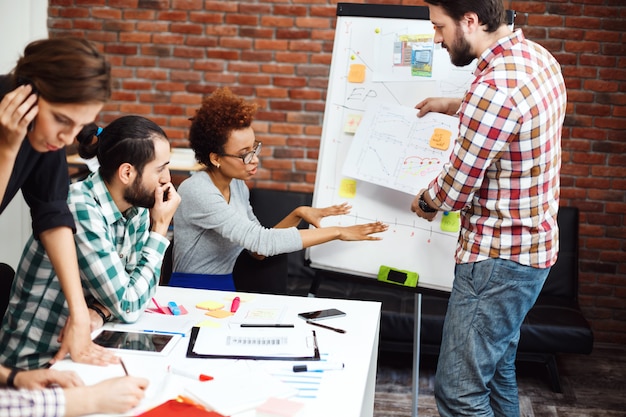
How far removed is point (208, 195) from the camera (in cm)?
253

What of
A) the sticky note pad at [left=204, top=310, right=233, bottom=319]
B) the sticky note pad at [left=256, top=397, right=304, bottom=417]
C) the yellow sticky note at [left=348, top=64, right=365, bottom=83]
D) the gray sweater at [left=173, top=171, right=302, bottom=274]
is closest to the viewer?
the sticky note pad at [left=256, top=397, right=304, bottom=417]

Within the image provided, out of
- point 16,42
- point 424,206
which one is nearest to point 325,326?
point 424,206

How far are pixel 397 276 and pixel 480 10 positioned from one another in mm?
1034

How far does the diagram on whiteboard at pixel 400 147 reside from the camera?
8.36 ft

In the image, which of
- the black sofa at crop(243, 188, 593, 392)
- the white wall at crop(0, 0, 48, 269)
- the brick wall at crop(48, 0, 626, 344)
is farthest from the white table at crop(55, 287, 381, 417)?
the white wall at crop(0, 0, 48, 269)

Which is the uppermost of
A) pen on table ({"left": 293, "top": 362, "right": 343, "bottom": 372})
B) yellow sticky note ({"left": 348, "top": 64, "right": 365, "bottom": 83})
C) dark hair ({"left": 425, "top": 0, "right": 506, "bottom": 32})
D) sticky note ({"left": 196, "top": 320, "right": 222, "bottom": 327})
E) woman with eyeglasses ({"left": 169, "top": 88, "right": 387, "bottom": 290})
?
dark hair ({"left": 425, "top": 0, "right": 506, "bottom": 32})

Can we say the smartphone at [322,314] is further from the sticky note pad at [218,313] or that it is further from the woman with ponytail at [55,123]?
the woman with ponytail at [55,123]

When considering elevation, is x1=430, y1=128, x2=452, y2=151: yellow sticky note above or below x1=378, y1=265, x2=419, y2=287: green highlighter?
above

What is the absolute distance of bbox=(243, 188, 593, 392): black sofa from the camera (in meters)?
3.42

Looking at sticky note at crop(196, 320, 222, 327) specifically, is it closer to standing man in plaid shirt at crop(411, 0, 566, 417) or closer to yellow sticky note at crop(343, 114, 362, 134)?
standing man in plaid shirt at crop(411, 0, 566, 417)

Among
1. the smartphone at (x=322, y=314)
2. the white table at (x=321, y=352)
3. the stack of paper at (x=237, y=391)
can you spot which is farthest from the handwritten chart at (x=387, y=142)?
the stack of paper at (x=237, y=391)

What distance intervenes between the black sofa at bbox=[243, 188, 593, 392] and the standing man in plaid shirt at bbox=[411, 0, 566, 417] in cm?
84

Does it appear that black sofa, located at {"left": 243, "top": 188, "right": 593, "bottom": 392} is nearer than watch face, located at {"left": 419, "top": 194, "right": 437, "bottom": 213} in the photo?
No

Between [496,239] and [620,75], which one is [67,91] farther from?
[620,75]
